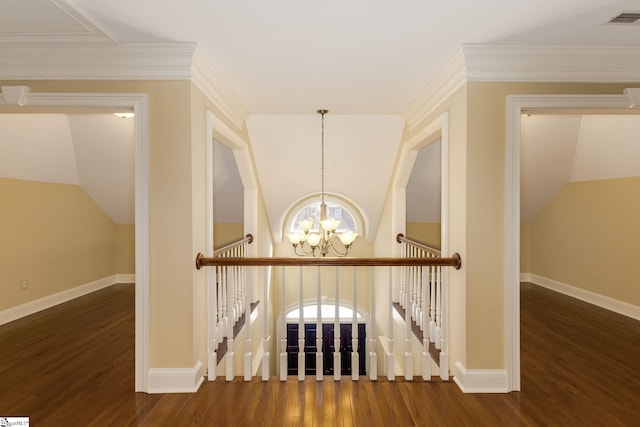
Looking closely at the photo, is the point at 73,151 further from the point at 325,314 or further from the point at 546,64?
the point at 546,64

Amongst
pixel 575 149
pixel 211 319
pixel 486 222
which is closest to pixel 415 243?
pixel 486 222

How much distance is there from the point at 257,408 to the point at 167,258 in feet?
4.05

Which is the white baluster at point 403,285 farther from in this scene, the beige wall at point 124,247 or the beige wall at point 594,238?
the beige wall at point 124,247

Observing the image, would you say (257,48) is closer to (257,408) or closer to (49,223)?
(257,408)

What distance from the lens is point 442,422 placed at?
2.17m

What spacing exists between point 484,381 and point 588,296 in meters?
3.89

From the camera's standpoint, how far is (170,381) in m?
2.50

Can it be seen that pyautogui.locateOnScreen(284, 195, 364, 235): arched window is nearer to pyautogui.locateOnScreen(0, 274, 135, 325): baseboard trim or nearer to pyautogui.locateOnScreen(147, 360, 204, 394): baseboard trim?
pyautogui.locateOnScreen(0, 274, 135, 325): baseboard trim

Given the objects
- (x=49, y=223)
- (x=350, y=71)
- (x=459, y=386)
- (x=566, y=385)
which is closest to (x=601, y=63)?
(x=350, y=71)

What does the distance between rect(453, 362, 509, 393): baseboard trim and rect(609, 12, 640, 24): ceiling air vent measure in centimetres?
245

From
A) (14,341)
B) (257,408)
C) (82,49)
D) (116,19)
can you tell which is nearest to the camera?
(116,19)

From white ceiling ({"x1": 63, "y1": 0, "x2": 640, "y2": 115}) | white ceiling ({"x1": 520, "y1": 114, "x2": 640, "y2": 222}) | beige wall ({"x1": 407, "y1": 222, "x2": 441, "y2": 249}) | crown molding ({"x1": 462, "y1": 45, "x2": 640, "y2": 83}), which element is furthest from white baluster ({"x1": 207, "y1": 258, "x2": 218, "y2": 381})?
beige wall ({"x1": 407, "y1": 222, "x2": 441, "y2": 249})

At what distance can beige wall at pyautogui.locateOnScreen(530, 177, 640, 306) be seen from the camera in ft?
14.8

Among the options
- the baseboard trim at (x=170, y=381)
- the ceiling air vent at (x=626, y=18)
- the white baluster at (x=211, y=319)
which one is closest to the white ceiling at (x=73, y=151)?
the white baluster at (x=211, y=319)
